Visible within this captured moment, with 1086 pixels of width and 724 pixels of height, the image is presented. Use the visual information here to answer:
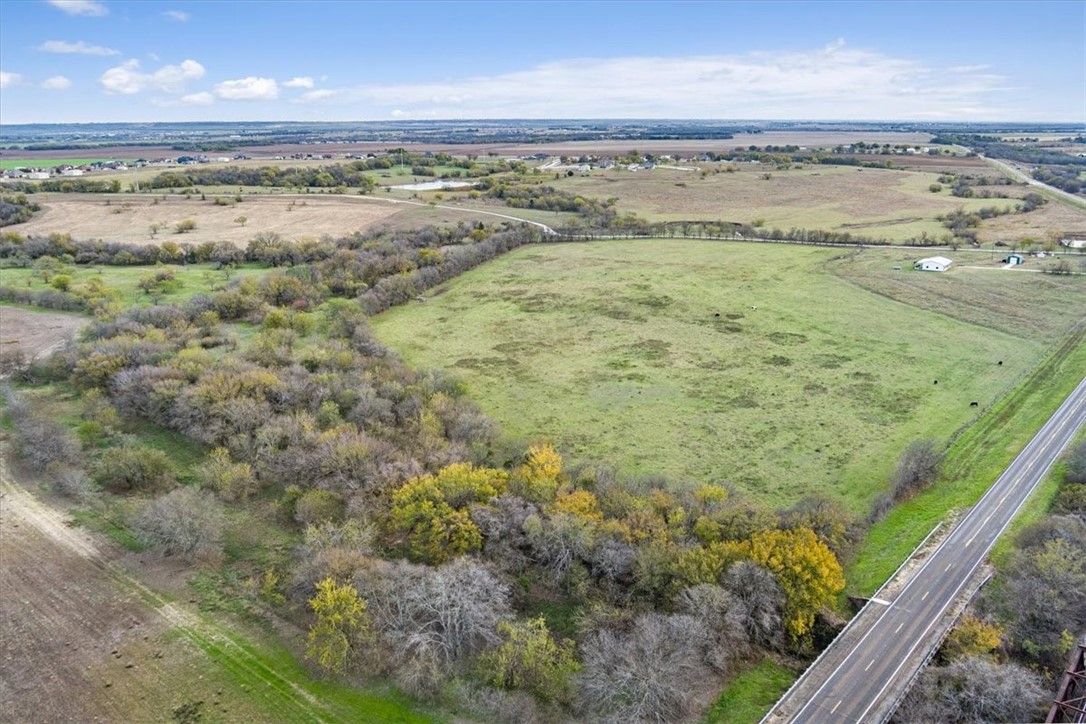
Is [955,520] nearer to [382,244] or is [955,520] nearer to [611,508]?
[611,508]

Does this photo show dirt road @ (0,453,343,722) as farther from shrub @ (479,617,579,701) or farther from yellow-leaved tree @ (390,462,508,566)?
yellow-leaved tree @ (390,462,508,566)

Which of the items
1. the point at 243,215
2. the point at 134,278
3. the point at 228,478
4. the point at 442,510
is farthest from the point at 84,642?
the point at 243,215

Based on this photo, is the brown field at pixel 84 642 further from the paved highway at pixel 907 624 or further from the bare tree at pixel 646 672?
the paved highway at pixel 907 624

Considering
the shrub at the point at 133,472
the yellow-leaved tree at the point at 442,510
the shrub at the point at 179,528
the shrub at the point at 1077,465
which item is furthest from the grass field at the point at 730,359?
the shrub at the point at 133,472

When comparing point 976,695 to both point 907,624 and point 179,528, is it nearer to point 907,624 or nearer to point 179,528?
point 907,624

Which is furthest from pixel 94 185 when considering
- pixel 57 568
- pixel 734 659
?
pixel 734 659

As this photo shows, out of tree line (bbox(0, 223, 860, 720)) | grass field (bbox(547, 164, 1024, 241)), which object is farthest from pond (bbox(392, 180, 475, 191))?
tree line (bbox(0, 223, 860, 720))

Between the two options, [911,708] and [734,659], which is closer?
[911,708]
